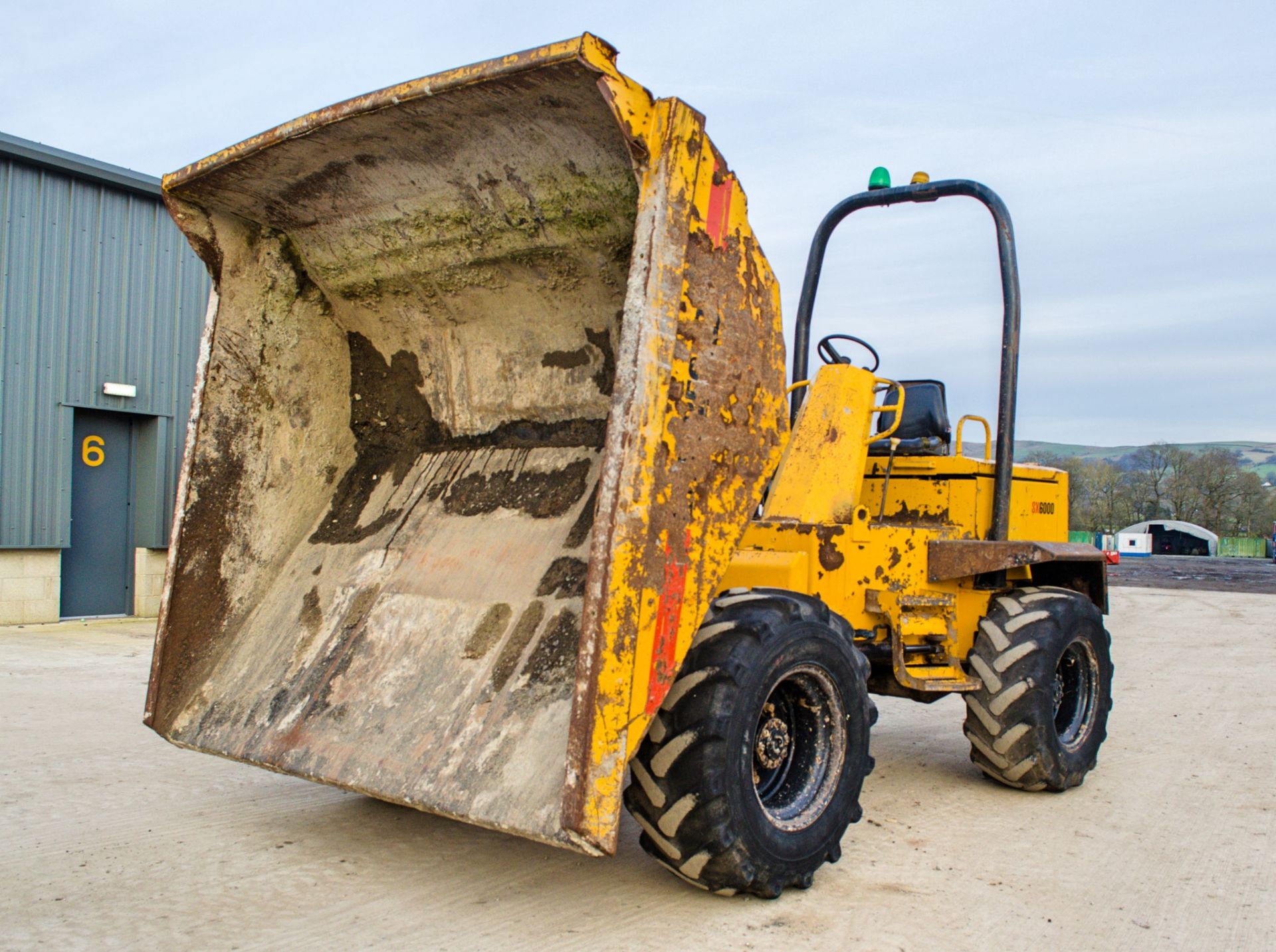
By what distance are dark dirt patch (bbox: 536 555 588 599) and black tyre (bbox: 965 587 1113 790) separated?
2226 millimetres

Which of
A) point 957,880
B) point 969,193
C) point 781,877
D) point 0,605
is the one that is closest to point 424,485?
point 781,877

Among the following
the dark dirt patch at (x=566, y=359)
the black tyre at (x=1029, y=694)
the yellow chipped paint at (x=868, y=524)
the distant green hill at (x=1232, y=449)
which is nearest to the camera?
the dark dirt patch at (x=566, y=359)

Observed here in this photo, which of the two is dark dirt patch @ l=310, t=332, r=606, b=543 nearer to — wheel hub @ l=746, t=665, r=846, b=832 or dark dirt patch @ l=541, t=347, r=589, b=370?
dark dirt patch @ l=541, t=347, r=589, b=370

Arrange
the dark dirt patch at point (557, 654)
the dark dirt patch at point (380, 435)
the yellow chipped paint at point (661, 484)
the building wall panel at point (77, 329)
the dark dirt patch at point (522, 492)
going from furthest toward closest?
the building wall panel at point (77, 329), the dark dirt patch at point (380, 435), the dark dirt patch at point (522, 492), the dark dirt patch at point (557, 654), the yellow chipped paint at point (661, 484)

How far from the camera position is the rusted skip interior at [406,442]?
342 centimetres

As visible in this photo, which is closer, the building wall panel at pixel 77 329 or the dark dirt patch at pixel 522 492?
the dark dirt patch at pixel 522 492

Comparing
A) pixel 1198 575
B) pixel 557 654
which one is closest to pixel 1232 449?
pixel 1198 575

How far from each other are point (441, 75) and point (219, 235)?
4.85 feet

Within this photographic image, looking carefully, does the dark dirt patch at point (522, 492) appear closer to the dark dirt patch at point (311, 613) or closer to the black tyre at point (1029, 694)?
the dark dirt patch at point (311, 613)

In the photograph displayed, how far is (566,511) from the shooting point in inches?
153

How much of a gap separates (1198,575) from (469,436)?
3122 cm

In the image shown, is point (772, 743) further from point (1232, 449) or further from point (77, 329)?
point (1232, 449)

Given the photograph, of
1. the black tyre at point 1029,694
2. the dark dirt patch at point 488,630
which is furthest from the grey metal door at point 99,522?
the black tyre at point 1029,694

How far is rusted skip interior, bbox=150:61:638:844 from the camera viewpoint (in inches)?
135
